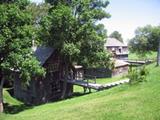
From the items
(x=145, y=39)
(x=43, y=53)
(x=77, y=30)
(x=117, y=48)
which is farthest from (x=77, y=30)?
(x=117, y=48)

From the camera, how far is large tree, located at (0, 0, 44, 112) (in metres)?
29.3

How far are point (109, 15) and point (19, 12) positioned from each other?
42.4 ft

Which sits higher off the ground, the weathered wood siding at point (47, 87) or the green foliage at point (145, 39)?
the green foliage at point (145, 39)

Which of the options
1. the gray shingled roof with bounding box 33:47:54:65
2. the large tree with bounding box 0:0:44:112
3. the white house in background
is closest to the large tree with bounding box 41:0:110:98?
the gray shingled roof with bounding box 33:47:54:65

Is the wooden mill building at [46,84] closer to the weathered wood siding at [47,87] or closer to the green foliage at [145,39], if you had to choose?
the weathered wood siding at [47,87]

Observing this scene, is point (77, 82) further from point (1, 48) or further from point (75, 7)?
point (1, 48)

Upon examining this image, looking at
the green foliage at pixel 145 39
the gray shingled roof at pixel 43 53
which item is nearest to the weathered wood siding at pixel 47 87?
the gray shingled roof at pixel 43 53

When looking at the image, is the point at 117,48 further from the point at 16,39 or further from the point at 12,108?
the point at 16,39

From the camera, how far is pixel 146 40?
276 ft

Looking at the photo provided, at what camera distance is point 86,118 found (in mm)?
16922

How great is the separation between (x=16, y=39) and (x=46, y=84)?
12790 millimetres

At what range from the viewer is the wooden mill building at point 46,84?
132ft

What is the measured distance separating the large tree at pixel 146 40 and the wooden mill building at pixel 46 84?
46178 millimetres

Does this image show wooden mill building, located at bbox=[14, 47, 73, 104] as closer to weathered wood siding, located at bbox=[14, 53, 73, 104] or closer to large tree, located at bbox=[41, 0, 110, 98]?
weathered wood siding, located at bbox=[14, 53, 73, 104]
